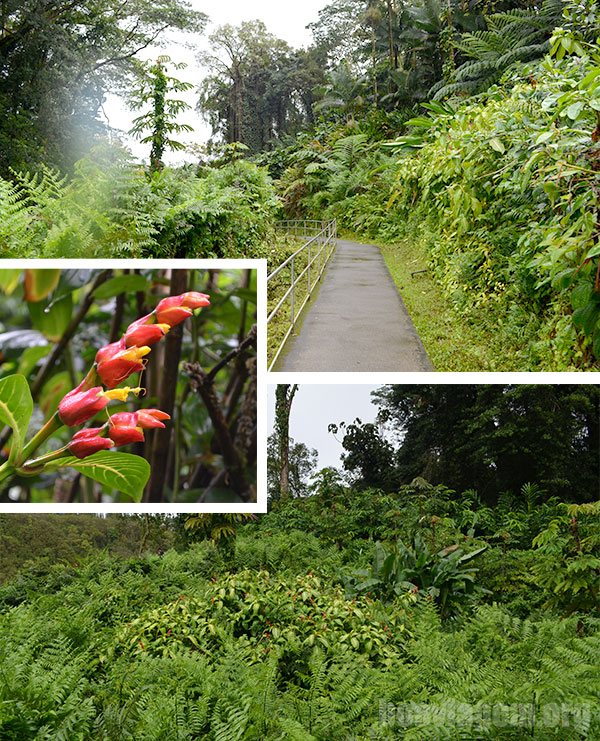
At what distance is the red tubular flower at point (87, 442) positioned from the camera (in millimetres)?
2131

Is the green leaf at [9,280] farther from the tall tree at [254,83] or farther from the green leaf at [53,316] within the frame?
the tall tree at [254,83]

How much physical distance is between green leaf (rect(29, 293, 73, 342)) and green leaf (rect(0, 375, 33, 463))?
17 cm

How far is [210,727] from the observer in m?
2.37

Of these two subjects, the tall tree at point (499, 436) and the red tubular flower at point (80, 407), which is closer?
the red tubular flower at point (80, 407)

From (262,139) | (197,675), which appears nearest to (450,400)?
(262,139)

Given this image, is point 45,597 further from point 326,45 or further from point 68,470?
point 326,45

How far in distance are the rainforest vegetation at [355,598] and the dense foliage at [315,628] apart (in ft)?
0.04

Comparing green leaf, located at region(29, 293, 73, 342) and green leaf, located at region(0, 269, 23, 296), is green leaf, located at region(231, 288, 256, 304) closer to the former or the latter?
green leaf, located at region(29, 293, 73, 342)

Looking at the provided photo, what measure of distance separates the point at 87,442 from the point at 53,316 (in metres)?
0.40

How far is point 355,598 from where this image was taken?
3.89 metres

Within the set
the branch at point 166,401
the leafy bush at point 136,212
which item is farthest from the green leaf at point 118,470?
the leafy bush at point 136,212

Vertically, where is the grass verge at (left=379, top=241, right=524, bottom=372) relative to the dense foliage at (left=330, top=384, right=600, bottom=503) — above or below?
above

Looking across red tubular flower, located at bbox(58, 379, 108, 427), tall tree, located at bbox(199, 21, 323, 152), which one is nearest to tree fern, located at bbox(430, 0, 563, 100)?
tall tree, located at bbox(199, 21, 323, 152)

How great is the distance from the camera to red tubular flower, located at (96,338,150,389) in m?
2.08
